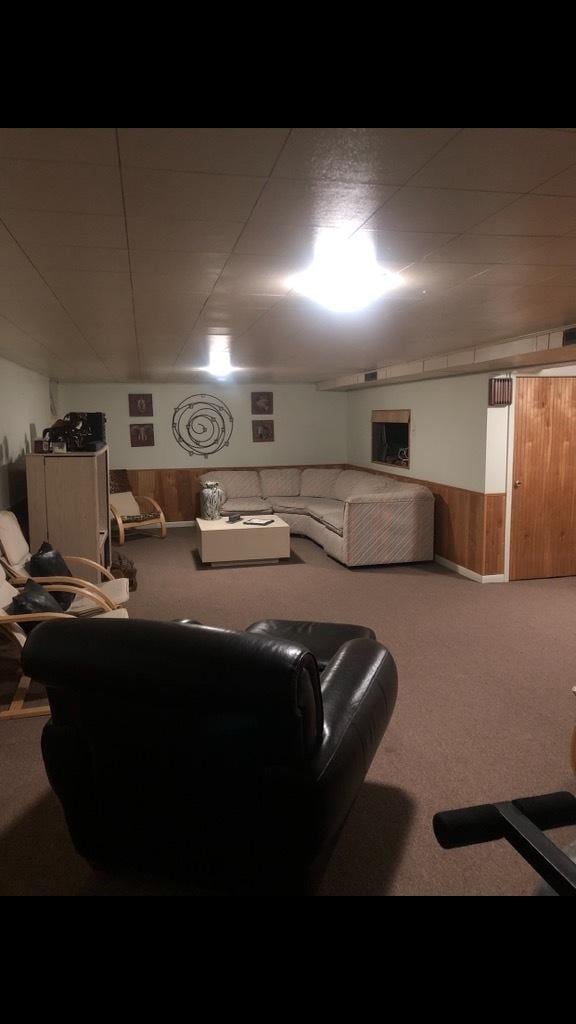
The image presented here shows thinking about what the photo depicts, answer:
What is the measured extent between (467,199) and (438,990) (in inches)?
67.7

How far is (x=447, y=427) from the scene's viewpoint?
21.1 feet

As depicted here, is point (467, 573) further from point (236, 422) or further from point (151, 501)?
point (236, 422)

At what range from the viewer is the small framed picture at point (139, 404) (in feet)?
29.3

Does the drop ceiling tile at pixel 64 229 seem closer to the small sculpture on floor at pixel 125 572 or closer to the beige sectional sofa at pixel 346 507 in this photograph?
the small sculpture on floor at pixel 125 572

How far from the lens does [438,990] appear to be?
3.48 feet

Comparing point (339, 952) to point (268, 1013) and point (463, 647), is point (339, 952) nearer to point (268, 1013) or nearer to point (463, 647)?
point (268, 1013)

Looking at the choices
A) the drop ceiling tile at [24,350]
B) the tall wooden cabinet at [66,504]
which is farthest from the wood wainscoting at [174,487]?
the tall wooden cabinet at [66,504]

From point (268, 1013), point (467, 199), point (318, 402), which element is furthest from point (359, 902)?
point (318, 402)

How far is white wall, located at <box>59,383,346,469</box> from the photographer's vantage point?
350 inches

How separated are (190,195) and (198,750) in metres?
1.45

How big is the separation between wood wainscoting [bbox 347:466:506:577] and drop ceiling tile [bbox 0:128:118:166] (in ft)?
16.5

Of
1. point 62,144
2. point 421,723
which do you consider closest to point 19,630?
point 421,723

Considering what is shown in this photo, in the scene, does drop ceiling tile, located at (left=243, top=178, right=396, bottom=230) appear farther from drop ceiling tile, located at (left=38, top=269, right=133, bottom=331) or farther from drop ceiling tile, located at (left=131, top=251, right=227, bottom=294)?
drop ceiling tile, located at (left=38, top=269, right=133, bottom=331)
